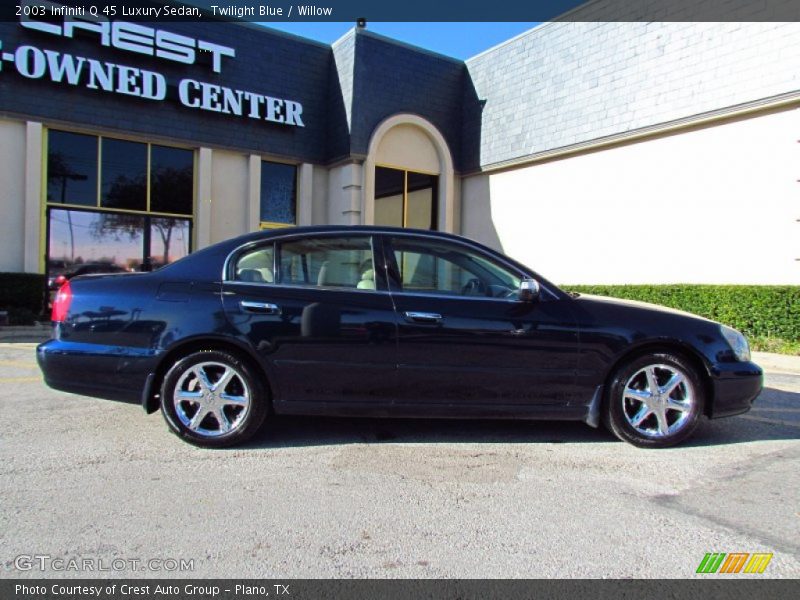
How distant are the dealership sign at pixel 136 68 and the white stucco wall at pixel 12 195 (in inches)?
46.8

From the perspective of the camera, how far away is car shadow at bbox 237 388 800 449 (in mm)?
4340

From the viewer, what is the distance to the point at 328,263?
4.27 metres

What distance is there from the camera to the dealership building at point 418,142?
10.6 metres

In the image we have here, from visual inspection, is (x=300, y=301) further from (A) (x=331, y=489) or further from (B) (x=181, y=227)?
(B) (x=181, y=227)

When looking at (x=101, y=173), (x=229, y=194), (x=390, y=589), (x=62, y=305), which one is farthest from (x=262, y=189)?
(x=390, y=589)

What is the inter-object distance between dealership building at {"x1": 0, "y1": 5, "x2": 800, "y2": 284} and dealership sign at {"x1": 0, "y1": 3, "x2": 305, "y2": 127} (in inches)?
1.5

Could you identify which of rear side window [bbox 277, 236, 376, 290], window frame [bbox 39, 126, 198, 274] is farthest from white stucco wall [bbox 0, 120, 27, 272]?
rear side window [bbox 277, 236, 376, 290]

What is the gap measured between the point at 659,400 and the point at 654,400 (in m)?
0.04

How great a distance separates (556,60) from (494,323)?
38.1ft

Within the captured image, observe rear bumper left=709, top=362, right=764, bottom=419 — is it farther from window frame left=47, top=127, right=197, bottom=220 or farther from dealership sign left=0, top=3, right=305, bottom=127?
dealership sign left=0, top=3, right=305, bottom=127

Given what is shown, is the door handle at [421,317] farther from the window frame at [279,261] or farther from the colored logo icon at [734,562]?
the colored logo icon at [734,562]

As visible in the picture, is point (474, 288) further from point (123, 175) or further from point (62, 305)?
point (123, 175)

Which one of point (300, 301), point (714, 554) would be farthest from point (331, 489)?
point (714, 554)

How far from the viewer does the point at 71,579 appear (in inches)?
95.2
